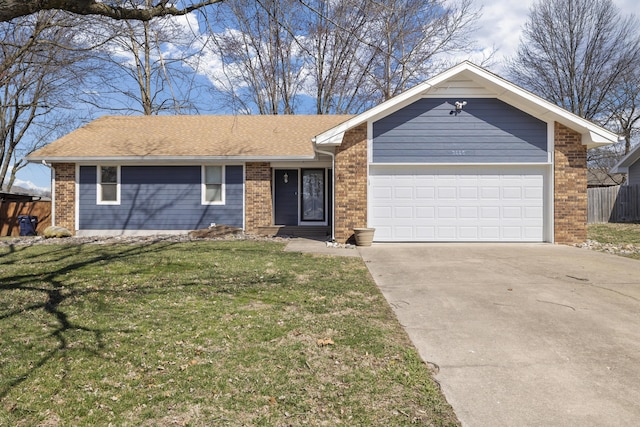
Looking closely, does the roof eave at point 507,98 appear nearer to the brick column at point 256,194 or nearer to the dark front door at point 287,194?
the brick column at point 256,194

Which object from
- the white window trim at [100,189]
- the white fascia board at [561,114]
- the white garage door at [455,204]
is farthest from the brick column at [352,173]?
the white window trim at [100,189]

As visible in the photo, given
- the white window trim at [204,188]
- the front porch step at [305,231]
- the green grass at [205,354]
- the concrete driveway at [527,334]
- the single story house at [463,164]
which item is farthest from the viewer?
the white window trim at [204,188]

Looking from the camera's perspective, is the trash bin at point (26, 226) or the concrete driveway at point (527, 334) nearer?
the concrete driveway at point (527, 334)

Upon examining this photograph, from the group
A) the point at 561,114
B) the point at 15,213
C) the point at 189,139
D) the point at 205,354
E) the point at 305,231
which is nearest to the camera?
the point at 205,354

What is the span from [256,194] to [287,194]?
115 centimetres

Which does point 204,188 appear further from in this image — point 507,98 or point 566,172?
point 566,172

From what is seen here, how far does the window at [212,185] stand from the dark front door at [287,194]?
1.89 m

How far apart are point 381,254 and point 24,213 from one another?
43.0ft

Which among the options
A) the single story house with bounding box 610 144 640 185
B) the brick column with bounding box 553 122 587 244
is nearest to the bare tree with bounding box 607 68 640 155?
the single story house with bounding box 610 144 640 185

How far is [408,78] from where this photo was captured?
17859 millimetres

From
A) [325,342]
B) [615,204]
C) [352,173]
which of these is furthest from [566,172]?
[615,204]

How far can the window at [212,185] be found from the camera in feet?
44.3

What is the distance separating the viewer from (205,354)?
3.41 meters

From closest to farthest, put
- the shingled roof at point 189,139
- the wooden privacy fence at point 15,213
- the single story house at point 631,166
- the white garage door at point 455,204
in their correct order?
the white garage door at point 455,204 < the shingled roof at point 189,139 < the wooden privacy fence at point 15,213 < the single story house at point 631,166
